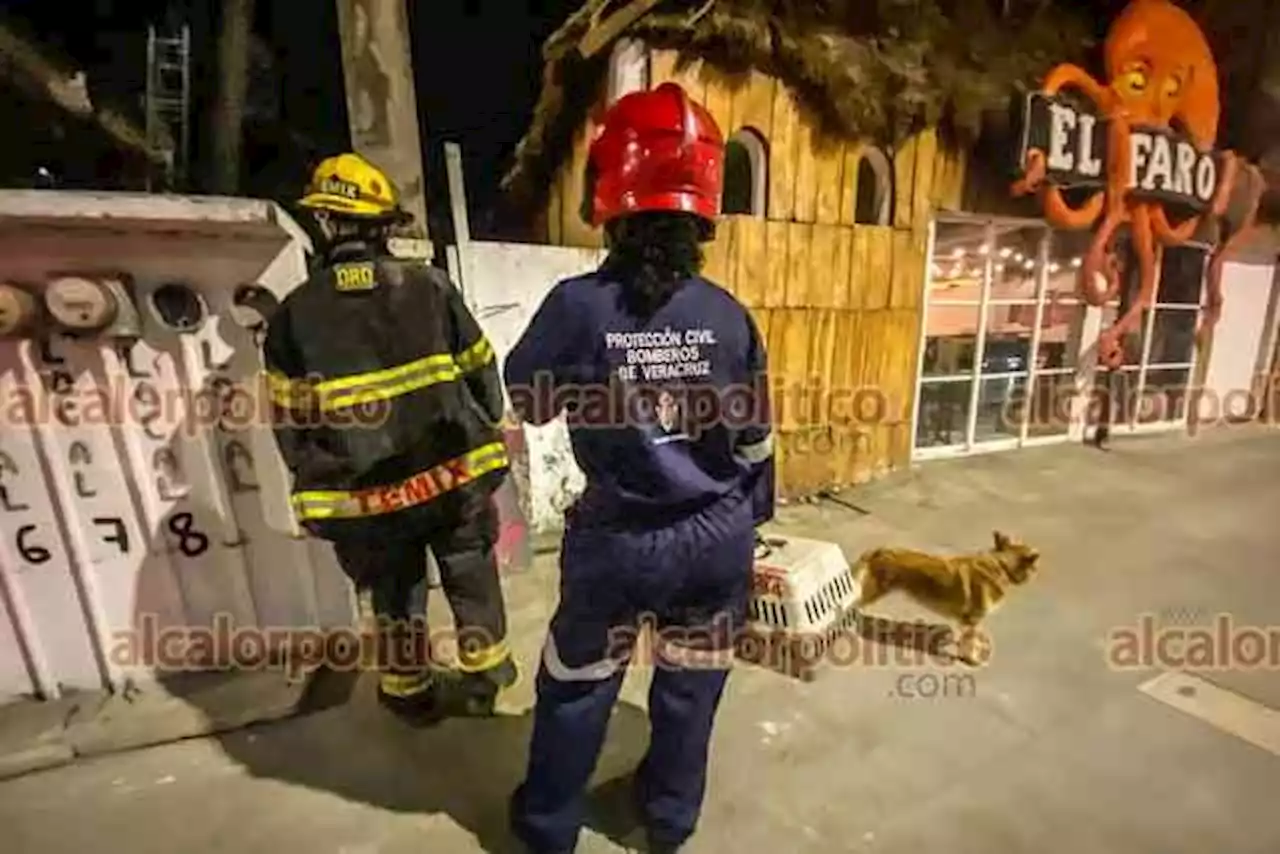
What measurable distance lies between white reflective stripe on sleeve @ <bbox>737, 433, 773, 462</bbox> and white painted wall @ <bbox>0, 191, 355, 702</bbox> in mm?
1533

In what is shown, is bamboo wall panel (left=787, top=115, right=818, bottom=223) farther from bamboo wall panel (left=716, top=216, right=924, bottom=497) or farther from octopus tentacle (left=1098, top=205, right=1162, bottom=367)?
octopus tentacle (left=1098, top=205, right=1162, bottom=367)

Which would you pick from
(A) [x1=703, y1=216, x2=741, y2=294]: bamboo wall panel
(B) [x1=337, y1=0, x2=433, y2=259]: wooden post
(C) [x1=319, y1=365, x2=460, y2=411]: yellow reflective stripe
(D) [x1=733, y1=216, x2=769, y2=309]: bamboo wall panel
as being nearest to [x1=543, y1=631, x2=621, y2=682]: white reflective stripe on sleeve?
(C) [x1=319, y1=365, x2=460, y2=411]: yellow reflective stripe

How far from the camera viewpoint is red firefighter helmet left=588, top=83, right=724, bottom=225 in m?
1.57

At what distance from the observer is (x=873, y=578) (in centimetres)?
288

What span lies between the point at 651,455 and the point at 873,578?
1.60 metres

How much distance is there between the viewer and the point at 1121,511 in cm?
448

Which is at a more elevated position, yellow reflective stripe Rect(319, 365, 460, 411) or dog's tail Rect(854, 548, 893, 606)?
yellow reflective stripe Rect(319, 365, 460, 411)

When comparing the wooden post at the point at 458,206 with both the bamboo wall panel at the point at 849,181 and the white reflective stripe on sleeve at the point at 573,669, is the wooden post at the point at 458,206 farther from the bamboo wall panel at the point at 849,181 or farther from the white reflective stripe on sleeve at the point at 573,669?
the bamboo wall panel at the point at 849,181

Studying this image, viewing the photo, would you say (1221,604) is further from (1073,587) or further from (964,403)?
(964,403)

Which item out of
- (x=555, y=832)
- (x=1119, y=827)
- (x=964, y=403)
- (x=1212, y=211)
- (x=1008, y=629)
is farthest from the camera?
(x=1212, y=211)

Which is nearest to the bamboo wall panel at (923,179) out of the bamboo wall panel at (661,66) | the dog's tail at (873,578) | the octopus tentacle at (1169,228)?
the bamboo wall panel at (661,66)

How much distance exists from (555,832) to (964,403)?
4.78 meters

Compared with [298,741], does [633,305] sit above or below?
above

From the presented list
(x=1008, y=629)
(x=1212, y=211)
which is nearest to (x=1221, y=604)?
(x=1008, y=629)
